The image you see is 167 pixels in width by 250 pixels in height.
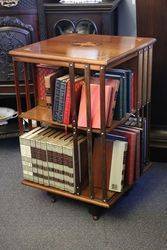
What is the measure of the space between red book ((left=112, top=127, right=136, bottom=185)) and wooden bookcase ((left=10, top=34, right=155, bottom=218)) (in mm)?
75

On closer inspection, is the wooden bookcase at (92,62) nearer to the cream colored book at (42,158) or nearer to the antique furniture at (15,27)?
the cream colored book at (42,158)

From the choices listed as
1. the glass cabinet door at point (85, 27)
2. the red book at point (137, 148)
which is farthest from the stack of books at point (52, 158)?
the glass cabinet door at point (85, 27)

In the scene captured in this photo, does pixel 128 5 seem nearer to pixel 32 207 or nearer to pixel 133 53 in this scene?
pixel 133 53

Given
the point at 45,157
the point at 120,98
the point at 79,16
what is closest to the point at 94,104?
the point at 120,98

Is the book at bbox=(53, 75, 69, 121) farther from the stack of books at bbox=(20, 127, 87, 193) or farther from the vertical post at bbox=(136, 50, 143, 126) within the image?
the vertical post at bbox=(136, 50, 143, 126)

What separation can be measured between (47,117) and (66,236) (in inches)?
20.4

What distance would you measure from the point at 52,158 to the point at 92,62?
1.60 feet

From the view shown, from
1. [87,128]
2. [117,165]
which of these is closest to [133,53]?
[87,128]

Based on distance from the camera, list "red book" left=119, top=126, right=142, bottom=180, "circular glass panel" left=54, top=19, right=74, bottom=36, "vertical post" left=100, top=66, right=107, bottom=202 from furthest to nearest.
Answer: "circular glass panel" left=54, top=19, right=74, bottom=36 < "red book" left=119, top=126, right=142, bottom=180 < "vertical post" left=100, top=66, right=107, bottom=202

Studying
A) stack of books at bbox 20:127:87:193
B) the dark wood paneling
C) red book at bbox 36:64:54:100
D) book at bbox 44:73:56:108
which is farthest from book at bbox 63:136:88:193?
the dark wood paneling

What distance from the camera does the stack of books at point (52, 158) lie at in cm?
173

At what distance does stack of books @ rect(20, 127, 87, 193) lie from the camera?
5.66 feet

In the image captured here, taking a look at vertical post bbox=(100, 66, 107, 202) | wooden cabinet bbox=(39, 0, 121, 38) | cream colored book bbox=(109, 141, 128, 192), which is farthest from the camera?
wooden cabinet bbox=(39, 0, 121, 38)

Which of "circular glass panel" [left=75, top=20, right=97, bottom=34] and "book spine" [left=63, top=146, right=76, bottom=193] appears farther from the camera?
"circular glass panel" [left=75, top=20, right=97, bottom=34]
